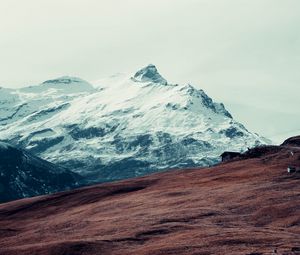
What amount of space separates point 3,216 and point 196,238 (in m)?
66.8

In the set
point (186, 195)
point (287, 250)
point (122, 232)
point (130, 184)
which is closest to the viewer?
point (287, 250)

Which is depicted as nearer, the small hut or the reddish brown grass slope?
the reddish brown grass slope

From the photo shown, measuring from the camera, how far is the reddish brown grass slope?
87.8m

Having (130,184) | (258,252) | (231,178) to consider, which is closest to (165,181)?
(130,184)

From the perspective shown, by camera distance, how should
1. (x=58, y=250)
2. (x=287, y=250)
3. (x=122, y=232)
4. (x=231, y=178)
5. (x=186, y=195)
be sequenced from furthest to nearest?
1. (x=231, y=178)
2. (x=186, y=195)
3. (x=122, y=232)
4. (x=58, y=250)
5. (x=287, y=250)

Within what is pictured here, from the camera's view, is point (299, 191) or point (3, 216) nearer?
point (299, 191)

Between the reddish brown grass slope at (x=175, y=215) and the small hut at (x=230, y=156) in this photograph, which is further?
the small hut at (x=230, y=156)

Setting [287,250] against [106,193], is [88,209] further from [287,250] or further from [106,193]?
[287,250]

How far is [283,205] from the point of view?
350 ft

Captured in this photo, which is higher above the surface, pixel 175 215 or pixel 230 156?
pixel 230 156

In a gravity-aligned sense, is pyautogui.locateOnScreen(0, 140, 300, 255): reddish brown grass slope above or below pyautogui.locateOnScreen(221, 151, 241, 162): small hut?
below

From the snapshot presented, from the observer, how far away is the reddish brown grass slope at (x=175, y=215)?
288ft

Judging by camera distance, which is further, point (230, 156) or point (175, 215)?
point (230, 156)

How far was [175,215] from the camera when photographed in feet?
362
